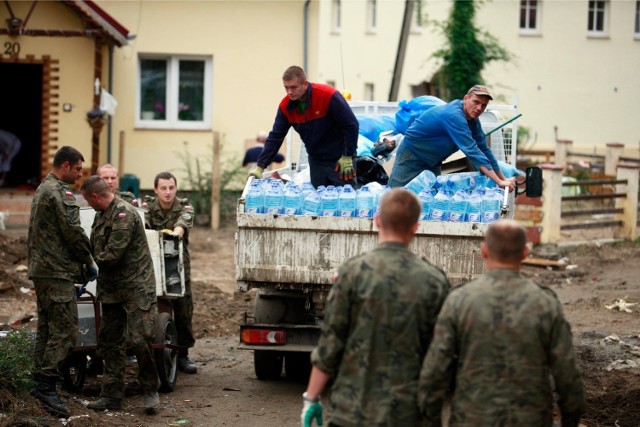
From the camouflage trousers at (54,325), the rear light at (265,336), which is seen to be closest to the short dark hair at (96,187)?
the camouflage trousers at (54,325)

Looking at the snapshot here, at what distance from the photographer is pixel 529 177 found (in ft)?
32.8

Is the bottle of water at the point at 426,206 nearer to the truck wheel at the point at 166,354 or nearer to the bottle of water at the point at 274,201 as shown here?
the bottle of water at the point at 274,201

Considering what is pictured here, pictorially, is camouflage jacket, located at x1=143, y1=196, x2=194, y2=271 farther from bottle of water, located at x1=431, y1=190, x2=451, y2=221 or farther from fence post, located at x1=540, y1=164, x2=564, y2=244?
fence post, located at x1=540, y1=164, x2=564, y2=244

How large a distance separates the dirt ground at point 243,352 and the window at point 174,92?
3967mm

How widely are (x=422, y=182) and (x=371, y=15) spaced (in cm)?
3177

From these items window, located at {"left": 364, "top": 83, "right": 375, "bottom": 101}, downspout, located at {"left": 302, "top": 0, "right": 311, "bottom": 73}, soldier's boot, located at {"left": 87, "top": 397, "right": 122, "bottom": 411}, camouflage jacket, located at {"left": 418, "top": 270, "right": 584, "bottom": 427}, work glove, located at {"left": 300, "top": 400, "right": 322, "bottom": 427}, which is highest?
window, located at {"left": 364, "top": 83, "right": 375, "bottom": 101}

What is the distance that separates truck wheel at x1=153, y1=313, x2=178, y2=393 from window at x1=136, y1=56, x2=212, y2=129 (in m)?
12.7

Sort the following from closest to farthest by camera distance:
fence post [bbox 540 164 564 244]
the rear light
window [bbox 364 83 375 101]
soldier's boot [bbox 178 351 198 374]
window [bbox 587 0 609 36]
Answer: the rear light
soldier's boot [bbox 178 351 198 374]
fence post [bbox 540 164 564 244]
window [bbox 587 0 609 36]
window [bbox 364 83 375 101]

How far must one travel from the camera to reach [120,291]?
8.52 metres

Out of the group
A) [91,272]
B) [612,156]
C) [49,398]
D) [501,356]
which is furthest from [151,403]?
[612,156]

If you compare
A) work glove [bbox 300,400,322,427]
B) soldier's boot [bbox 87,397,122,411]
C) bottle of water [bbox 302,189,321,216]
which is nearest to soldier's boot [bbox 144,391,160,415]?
soldier's boot [bbox 87,397,122,411]

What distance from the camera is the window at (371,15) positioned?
40031 mm

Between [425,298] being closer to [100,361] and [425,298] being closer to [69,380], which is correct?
[69,380]

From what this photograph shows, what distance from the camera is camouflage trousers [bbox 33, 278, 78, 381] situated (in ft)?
26.7
